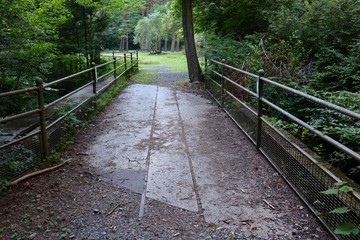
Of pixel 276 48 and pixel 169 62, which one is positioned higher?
pixel 276 48

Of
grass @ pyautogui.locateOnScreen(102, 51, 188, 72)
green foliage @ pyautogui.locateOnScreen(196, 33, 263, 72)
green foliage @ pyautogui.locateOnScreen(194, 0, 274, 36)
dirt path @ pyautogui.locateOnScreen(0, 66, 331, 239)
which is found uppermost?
green foliage @ pyautogui.locateOnScreen(194, 0, 274, 36)

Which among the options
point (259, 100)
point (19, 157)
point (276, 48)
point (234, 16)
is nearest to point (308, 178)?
point (259, 100)

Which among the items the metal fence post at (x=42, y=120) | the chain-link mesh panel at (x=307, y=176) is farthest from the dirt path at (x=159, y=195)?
the metal fence post at (x=42, y=120)

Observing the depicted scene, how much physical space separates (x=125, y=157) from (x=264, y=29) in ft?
28.6

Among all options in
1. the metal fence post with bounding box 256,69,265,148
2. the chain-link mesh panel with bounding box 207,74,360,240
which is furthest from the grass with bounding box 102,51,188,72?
the chain-link mesh panel with bounding box 207,74,360,240

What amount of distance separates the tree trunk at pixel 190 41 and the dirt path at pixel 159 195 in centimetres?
656

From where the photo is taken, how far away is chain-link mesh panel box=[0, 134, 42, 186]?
3303mm

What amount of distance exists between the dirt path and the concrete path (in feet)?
0.04

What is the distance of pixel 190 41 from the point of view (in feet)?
38.6

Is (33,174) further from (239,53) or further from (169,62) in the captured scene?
(169,62)

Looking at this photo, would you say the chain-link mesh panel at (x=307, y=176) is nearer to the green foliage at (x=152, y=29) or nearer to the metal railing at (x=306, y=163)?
the metal railing at (x=306, y=163)

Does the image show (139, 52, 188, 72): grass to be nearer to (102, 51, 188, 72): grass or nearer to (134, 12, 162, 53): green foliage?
(102, 51, 188, 72): grass

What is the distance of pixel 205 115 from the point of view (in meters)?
6.95

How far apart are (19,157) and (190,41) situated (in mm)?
9122
